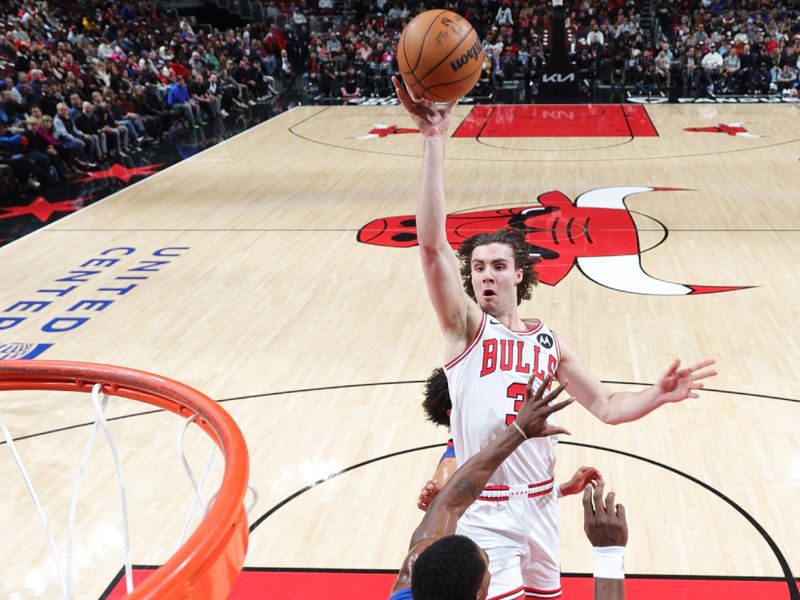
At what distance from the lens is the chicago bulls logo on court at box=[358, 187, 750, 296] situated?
8.80 m

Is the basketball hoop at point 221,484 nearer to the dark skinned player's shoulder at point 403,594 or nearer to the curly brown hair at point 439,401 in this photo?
the dark skinned player's shoulder at point 403,594

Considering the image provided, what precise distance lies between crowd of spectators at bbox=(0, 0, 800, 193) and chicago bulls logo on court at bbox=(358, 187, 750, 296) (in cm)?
652

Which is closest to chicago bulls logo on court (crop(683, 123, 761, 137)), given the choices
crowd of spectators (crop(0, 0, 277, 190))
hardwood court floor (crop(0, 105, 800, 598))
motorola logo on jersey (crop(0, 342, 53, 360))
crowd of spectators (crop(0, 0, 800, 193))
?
hardwood court floor (crop(0, 105, 800, 598))

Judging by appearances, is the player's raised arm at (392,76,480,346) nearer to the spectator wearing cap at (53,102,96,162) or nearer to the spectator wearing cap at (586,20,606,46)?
the spectator wearing cap at (53,102,96,162)

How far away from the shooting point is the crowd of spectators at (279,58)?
1530 cm

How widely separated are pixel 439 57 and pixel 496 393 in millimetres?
1486

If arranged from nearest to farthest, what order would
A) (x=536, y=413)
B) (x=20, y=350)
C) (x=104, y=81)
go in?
1. (x=536, y=413)
2. (x=20, y=350)
3. (x=104, y=81)

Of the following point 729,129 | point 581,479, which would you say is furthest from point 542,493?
point 729,129

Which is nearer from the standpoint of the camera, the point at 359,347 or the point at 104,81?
the point at 359,347

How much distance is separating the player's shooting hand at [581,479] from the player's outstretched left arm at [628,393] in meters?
0.20

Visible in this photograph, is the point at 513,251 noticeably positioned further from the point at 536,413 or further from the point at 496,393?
the point at 536,413

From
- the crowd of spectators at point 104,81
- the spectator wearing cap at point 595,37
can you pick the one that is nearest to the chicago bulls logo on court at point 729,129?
the spectator wearing cap at point 595,37

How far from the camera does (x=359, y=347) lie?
24.1ft

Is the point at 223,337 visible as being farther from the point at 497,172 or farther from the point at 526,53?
the point at 526,53
